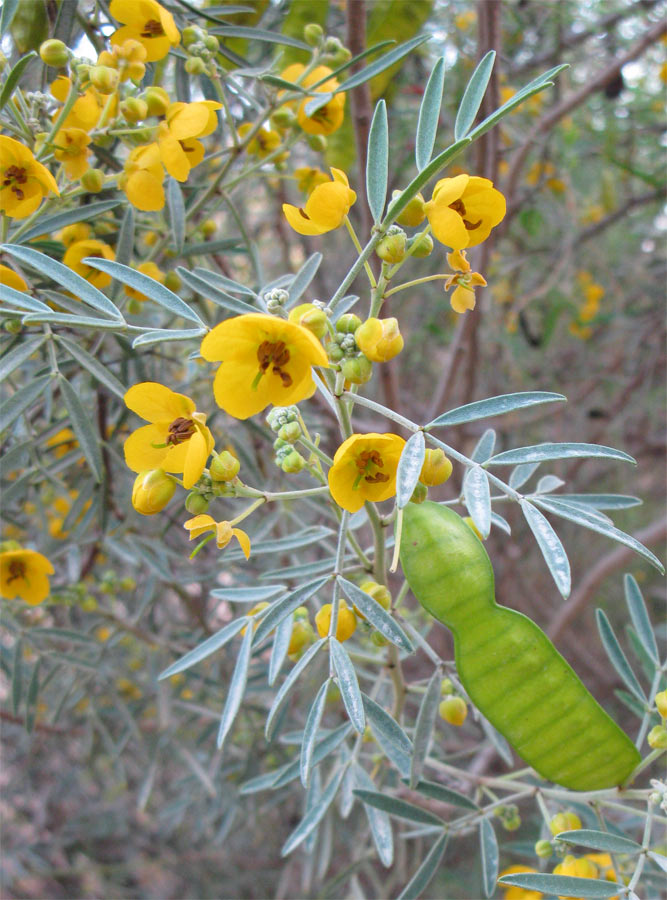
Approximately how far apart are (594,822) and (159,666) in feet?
2.36

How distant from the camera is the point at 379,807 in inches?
30.4

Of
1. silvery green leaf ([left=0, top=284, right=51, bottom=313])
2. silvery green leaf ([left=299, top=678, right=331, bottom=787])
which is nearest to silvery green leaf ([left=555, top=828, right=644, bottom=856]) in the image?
silvery green leaf ([left=299, top=678, right=331, bottom=787])

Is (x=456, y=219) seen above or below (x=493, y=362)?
above

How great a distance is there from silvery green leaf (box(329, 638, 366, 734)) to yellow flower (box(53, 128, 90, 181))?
21.9 inches

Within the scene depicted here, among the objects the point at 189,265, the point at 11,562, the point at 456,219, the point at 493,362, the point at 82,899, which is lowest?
the point at 82,899

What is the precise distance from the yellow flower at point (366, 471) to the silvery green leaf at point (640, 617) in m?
0.41

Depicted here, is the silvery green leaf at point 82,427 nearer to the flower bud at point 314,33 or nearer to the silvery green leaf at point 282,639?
the silvery green leaf at point 282,639

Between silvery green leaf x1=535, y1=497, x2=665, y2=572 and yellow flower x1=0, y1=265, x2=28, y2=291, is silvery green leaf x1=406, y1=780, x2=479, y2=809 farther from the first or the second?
yellow flower x1=0, y1=265, x2=28, y2=291

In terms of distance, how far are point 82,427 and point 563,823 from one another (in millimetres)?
669

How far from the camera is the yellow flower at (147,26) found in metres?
0.73

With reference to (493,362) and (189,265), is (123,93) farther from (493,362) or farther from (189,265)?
(493,362)

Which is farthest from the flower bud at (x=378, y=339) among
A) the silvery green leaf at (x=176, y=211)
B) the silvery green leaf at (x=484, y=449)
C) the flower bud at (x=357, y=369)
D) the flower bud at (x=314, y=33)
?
the flower bud at (x=314, y=33)

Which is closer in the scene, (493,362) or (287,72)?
(287,72)

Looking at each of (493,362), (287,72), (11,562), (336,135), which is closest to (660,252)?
(493,362)
